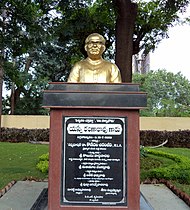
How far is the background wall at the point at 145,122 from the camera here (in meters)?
17.3

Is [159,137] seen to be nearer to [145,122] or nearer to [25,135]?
[145,122]

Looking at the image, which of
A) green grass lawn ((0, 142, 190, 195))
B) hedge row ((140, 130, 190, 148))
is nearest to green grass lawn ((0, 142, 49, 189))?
green grass lawn ((0, 142, 190, 195))

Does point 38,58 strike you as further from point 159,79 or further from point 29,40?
point 159,79

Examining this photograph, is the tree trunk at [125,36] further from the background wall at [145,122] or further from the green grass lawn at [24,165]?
the background wall at [145,122]

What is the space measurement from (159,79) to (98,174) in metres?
33.2

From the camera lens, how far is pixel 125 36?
812 cm

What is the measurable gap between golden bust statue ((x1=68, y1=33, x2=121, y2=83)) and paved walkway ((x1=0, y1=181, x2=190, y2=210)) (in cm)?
178

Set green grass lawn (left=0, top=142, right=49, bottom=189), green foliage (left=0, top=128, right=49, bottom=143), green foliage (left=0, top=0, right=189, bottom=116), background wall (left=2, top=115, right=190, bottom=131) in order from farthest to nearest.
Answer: background wall (left=2, top=115, right=190, bottom=131)
green foliage (left=0, top=128, right=49, bottom=143)
green foliage (left=0, top=0, right=189, bottom=116)
green grass lawn (left=0, top=142, right=49, bottom=189)

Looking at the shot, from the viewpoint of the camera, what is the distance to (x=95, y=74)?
4387mm

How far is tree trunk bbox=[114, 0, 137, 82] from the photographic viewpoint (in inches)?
315

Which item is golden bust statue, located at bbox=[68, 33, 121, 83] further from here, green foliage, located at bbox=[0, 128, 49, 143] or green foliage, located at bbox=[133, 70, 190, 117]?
green foliage, located at bbox=[133, 70, 190, 117]

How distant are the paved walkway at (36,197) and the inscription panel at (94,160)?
92 cm

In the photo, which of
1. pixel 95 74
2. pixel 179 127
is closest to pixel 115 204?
pixel 95 74

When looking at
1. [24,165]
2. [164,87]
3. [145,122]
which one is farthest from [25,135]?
[164,87]
